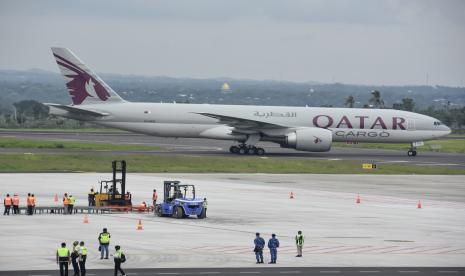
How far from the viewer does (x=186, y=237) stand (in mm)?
46750

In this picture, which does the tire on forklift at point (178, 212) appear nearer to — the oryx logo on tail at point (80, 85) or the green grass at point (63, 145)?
the oryx logo on tail at point (80, 85)

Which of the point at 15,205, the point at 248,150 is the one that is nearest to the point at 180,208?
the point at 15,205

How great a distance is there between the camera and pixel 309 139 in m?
97.6

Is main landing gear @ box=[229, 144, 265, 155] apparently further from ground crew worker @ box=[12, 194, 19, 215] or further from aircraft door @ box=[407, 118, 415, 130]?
ground crew worker @ box=[12, 194, 19, 215]

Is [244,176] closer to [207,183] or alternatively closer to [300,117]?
[207,183]

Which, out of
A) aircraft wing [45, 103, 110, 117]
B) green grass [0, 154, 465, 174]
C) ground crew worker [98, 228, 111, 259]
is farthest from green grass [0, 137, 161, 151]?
ground crew worker [98, 228, 111, 259]

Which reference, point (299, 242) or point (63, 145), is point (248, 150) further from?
point (299, 242)

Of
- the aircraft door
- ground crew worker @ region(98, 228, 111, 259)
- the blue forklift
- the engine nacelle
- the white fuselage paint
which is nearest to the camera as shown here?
ground crew worker @ region(98, 228, 111, 259)

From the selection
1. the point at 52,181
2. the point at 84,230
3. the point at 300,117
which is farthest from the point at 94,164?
the point at 84,230

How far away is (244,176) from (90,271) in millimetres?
43862

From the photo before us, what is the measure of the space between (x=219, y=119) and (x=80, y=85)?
14.6m

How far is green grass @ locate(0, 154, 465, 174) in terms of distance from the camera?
83.1 metres

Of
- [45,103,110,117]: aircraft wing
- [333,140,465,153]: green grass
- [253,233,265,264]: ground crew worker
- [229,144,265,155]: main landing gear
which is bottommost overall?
[253,233,265,264]: ground crew worker

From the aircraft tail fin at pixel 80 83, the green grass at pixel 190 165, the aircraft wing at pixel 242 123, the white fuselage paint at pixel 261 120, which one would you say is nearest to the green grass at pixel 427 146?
the white fuselage paint at pixel 261 120
